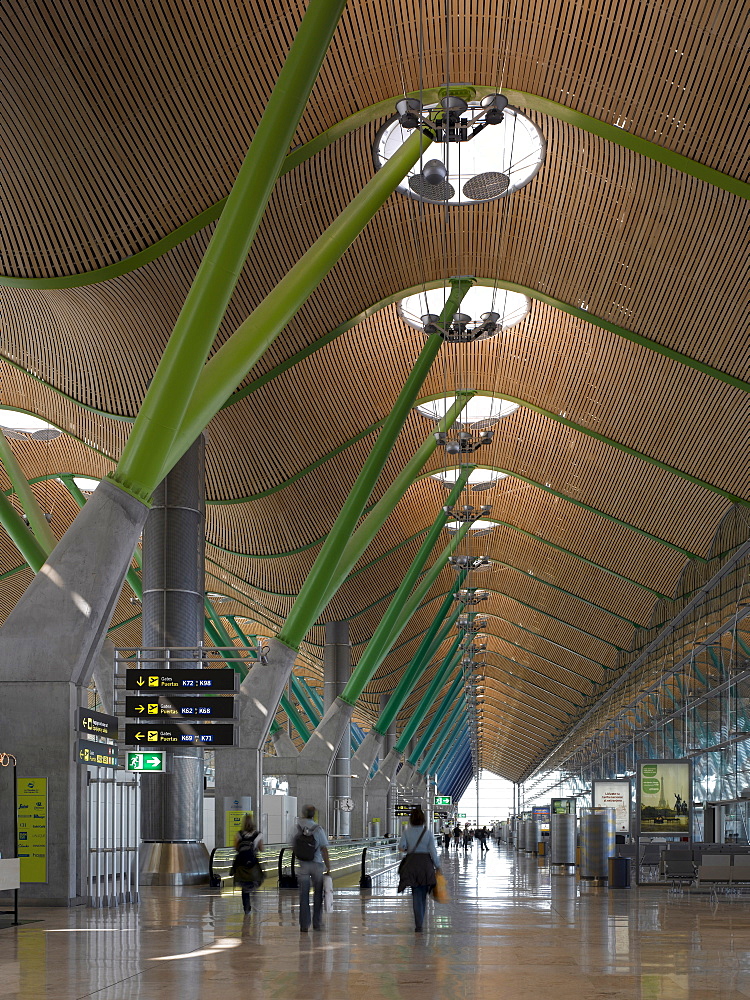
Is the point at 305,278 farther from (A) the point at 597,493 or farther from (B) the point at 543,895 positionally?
(A) the point at 597,493

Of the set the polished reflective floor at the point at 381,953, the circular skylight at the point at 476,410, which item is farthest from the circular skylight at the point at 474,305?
the polished reflective floor at the point at 381,953

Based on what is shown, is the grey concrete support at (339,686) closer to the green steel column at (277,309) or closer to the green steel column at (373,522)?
the green steel column at (373,522)

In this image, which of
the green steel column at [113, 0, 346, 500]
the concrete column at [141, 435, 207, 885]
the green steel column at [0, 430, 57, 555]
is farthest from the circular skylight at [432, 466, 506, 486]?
the green steel column at [113, 0, 346, 500]

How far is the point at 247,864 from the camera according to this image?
15328 millimetres

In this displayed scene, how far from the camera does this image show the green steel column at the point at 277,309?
15977 millimetres

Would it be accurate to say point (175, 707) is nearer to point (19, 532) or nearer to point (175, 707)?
point (175, 707)

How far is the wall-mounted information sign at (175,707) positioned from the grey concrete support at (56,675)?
5.11 meters

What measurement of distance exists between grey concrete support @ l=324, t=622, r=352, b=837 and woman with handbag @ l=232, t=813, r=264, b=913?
98.4ft

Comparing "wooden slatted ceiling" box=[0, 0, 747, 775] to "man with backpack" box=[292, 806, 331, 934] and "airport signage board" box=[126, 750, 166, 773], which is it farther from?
"man with backpack" box=[292, 806, 331, 934]

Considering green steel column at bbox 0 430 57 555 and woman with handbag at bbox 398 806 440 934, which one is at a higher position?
green steel column at bbox 0 430 57 555

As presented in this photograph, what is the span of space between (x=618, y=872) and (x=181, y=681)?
32.9ft

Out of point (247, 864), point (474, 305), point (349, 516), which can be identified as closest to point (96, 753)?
point (247, 864)

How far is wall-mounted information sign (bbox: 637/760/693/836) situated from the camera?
24469mm

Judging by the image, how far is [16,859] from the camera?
13.3m
